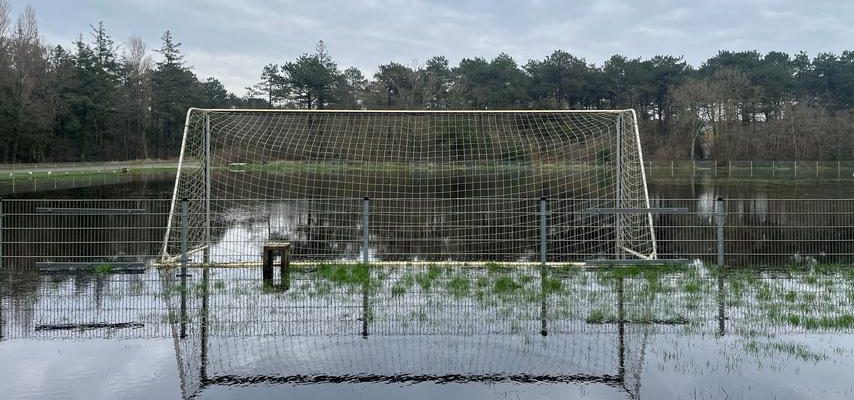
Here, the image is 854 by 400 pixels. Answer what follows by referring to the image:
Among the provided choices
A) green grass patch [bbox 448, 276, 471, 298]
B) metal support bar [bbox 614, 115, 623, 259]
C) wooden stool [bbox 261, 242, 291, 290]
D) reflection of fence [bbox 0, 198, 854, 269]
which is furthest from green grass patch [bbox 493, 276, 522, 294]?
metal support bar [bbox 614, 115, 623, 259]

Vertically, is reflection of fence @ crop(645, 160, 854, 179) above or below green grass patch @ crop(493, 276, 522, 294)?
above

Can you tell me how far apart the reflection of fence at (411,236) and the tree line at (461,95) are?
37491 mm

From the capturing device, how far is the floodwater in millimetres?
5320

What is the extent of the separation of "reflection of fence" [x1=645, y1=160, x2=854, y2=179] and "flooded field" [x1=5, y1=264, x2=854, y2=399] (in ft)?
137

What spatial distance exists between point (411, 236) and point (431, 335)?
1029 cm

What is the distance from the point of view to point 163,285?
368 inches

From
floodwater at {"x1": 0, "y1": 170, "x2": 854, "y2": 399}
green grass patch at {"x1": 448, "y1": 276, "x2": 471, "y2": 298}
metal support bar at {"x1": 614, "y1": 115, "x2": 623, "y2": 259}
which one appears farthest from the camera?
metal support bar at {"x1": 614, "y1": 115, "x2": 623, "y2": 259}

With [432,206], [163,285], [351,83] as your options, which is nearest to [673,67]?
[351,83]

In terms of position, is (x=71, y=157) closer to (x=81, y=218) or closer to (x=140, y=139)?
(x=140, y=139)

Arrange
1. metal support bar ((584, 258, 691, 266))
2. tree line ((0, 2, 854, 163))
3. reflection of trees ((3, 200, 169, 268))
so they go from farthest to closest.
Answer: tree line ((0, 2, 854, 163)) → reflection of trees ((3, 200, 169, 268)) → metal support bar ((584, 258, 691, 266))

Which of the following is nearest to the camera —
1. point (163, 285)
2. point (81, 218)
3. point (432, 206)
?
point (163, 285)

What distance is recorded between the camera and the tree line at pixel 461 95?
58.2 m

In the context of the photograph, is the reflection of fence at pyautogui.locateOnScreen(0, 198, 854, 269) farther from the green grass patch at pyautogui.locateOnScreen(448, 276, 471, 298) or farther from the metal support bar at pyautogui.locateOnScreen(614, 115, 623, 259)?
the green grass patch at pyautogui.locateOnScreen(448, 276, 471, 298)

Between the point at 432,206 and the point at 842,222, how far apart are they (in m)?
12.2
